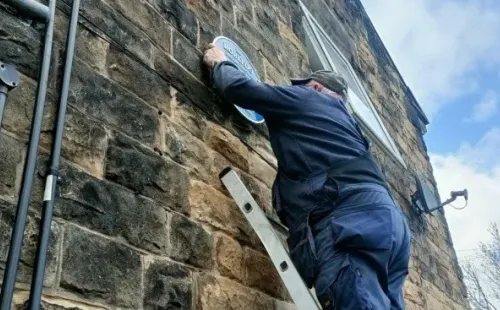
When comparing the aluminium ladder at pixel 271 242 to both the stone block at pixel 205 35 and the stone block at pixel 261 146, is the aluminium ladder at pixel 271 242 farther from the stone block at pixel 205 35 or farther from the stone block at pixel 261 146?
the stone block at pixel 205 35

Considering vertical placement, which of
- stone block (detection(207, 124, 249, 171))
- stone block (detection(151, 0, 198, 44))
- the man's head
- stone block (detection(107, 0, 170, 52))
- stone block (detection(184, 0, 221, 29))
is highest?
stone block (detection(184, 0, 221, 29))

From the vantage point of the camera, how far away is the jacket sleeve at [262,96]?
2.50 metres

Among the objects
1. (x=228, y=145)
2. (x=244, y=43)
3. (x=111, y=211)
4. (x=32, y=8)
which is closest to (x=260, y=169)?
(x=228, y=145)

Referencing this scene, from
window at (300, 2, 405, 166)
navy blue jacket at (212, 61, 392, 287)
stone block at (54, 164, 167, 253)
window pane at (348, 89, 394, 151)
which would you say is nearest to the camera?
→ stone block at (54, 164, 167, 253)

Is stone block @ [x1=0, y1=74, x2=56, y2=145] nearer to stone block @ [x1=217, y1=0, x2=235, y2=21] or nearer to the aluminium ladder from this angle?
the aluminium ladder

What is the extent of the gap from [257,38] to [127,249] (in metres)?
2.01

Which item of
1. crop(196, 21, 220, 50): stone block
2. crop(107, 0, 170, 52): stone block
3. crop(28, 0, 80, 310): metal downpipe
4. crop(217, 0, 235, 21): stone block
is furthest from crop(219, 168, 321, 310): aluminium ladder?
crop(217, 0, 235, 21): stone block

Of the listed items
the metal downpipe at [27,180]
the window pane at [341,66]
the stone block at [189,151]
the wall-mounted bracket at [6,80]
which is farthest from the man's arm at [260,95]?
the window pane at [341,66]

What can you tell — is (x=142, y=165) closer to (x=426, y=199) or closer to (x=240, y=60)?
(x=240, y=60)

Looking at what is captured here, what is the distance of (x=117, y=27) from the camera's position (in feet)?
7.32

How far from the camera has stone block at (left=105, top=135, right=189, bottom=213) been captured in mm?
1935

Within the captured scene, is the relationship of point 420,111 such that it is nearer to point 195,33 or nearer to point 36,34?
point 195,33

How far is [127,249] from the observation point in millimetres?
1822

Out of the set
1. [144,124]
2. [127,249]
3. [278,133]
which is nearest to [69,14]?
[144,124]
